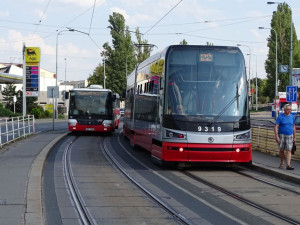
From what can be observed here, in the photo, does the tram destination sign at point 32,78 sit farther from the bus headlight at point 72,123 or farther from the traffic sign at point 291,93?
the traffic sign at point 291,93

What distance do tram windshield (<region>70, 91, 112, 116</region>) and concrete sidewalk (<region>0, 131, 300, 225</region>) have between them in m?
10.9

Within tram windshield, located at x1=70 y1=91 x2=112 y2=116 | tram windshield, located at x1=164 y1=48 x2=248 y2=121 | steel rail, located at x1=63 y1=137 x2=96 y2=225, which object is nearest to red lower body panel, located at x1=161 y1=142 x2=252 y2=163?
tram windshield, located at x1=164 y1=48 x2=248 y2=121

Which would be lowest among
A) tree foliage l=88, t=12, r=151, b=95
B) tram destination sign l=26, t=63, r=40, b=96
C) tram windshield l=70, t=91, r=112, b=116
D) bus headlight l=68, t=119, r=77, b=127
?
bus headlight l=68, t=119, r=77, b=127

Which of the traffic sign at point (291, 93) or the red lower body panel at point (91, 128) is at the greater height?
the traffic sign at point (291, 93)

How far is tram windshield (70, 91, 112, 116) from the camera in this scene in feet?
99.9

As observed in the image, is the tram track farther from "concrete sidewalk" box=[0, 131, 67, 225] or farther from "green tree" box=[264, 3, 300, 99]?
"green tree" box=[264, 3, 300, 99]

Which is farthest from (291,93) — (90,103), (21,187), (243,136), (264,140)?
(21,187)

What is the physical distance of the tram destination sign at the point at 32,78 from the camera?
101 feet

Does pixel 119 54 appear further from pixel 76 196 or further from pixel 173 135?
pixel 76 196

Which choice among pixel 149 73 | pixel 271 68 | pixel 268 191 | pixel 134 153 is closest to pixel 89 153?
pixel 134 153

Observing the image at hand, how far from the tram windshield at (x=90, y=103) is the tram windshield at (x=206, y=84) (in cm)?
1737

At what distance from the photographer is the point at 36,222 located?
22.9 ft

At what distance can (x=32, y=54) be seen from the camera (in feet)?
102

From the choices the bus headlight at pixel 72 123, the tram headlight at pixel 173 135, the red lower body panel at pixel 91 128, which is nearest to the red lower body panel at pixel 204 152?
the tram headlight at pixel 173 135
